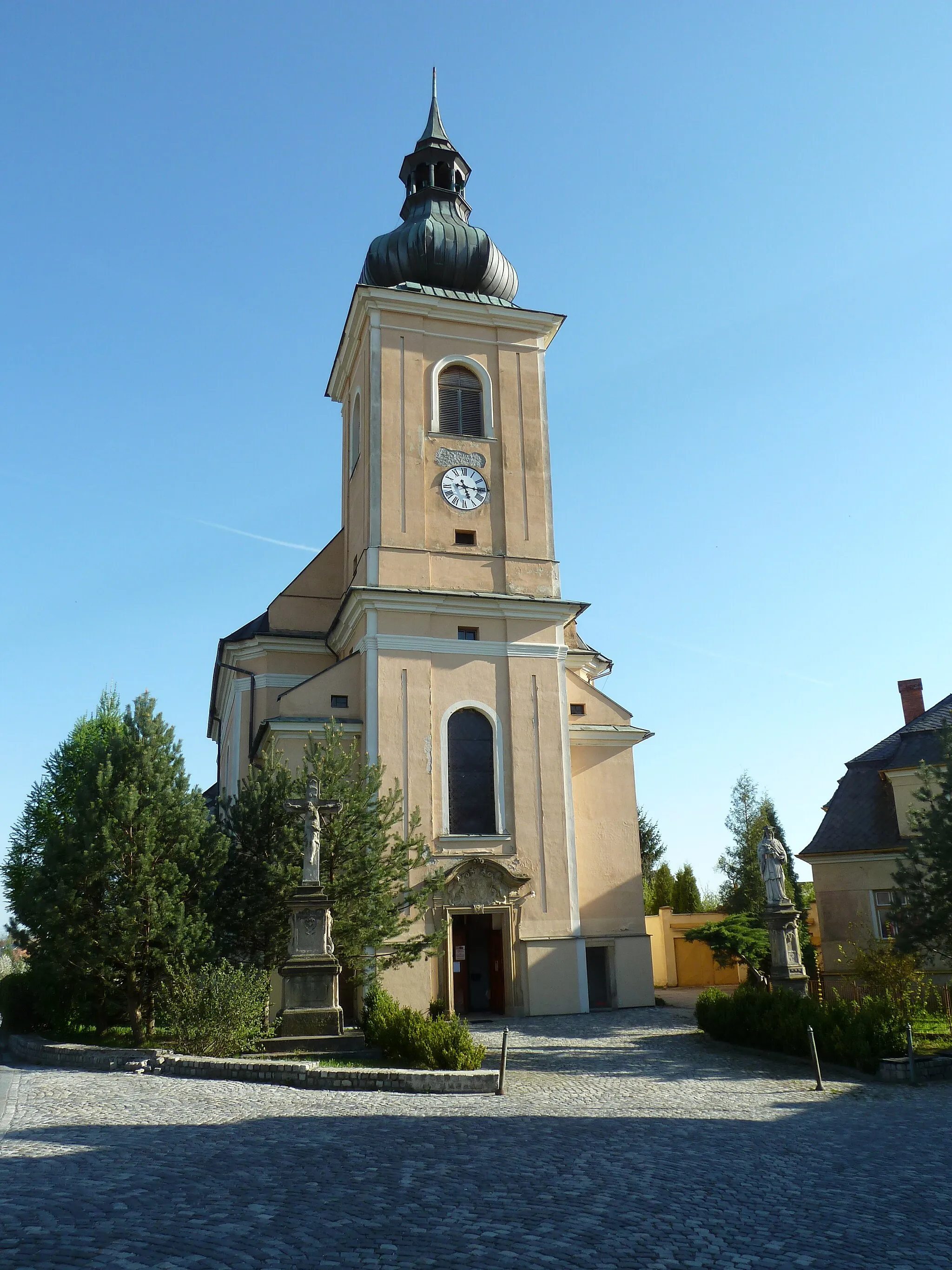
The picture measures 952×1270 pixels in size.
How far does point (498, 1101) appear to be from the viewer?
11.1m

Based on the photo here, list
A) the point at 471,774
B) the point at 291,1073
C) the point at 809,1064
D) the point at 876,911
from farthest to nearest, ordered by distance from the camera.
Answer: the point at 876,911, the point at 471,774, the point at 809,1064, the point at 291,1073

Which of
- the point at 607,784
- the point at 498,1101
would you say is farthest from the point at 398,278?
the point at 498,1101

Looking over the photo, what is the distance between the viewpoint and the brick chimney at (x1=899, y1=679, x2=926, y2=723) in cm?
2914

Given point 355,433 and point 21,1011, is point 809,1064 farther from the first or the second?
point 355,433

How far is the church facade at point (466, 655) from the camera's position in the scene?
2252cm

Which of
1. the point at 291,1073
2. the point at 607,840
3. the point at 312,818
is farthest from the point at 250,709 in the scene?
the point at 291,1073

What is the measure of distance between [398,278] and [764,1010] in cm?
2033

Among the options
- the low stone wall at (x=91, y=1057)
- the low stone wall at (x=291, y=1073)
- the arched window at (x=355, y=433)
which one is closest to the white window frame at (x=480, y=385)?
the arched window at (x=355, y=433)

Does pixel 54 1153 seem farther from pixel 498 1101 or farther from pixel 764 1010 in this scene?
pixel 764 1010

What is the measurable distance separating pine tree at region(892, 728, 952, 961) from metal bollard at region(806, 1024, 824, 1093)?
4.52 m

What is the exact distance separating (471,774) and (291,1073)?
37.9ft

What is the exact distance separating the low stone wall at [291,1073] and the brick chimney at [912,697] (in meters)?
21.2

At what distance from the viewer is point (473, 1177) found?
7.40 m

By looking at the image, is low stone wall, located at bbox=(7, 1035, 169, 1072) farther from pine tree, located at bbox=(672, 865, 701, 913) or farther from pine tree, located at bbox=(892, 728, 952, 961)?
pine tree, located at bbox=(672, 865, 701, 913)
